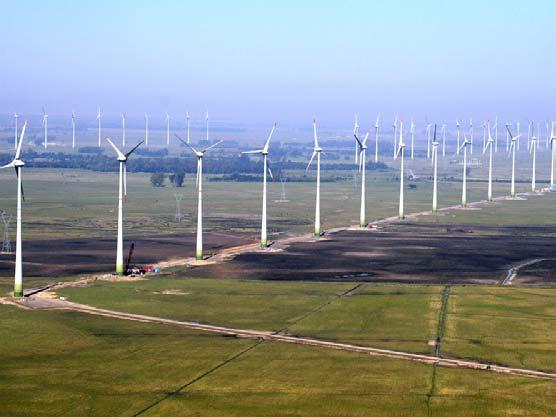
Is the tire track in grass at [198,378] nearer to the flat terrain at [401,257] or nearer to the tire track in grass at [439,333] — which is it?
the tire track in grass at [439,333]

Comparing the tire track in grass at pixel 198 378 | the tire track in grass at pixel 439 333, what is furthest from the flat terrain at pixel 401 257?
the tire track in grass at pixel 198 378

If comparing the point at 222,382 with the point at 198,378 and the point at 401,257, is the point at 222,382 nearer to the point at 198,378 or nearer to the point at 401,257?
the point at 198,378

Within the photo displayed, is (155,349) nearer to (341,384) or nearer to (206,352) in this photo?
(206,352)

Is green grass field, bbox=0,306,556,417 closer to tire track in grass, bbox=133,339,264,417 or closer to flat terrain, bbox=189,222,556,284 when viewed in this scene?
tire track in grass, bbox=133,339,264,417

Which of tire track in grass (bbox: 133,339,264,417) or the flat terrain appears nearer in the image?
tire track in grass (bbox: 133,339,264,417)

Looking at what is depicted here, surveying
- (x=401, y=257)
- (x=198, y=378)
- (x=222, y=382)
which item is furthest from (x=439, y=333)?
(x=401, y=257)

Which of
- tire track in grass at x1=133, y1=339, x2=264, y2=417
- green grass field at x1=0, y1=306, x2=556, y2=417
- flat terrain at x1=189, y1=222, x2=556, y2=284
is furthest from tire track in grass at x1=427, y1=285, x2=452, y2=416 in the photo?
tire track in grass at x1=133, y1=339, x2=264, y2=417

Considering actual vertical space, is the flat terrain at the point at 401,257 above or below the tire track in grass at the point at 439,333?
above

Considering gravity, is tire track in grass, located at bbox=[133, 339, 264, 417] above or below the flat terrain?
below

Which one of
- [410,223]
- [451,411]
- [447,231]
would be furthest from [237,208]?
[451,411]

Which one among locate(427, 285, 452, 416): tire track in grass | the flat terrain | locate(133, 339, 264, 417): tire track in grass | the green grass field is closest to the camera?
locate(133, 339, 264, 417): tire track in grass
